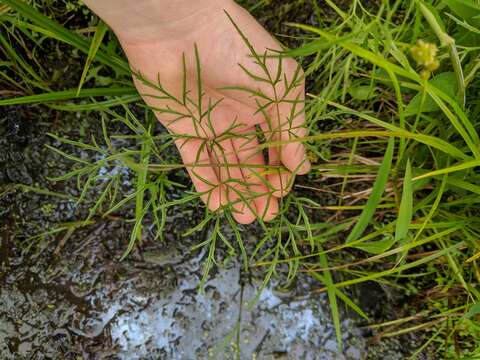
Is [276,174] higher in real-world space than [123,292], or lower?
higher

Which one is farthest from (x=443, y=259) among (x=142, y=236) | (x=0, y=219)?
(x=0, y=219)

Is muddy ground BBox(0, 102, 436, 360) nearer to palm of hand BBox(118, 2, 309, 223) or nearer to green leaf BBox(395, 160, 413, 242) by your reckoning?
palm of hand BBox(118, 2, 309, 223)

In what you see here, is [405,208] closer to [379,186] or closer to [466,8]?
[379,186]

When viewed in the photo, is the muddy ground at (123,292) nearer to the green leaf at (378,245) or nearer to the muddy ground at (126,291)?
the muddy ground at (126,291)

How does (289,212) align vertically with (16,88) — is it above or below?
below

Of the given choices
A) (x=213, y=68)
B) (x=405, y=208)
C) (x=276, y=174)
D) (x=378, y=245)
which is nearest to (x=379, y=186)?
(x=405, y=208)

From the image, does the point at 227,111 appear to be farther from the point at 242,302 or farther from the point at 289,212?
the point at 242,302

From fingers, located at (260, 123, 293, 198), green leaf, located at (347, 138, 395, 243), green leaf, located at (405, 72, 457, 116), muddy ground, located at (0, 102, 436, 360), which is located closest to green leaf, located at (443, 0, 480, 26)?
green leaf, located at (405, 72, 457, 116)

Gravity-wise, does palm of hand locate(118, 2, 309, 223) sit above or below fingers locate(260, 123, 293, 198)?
above
